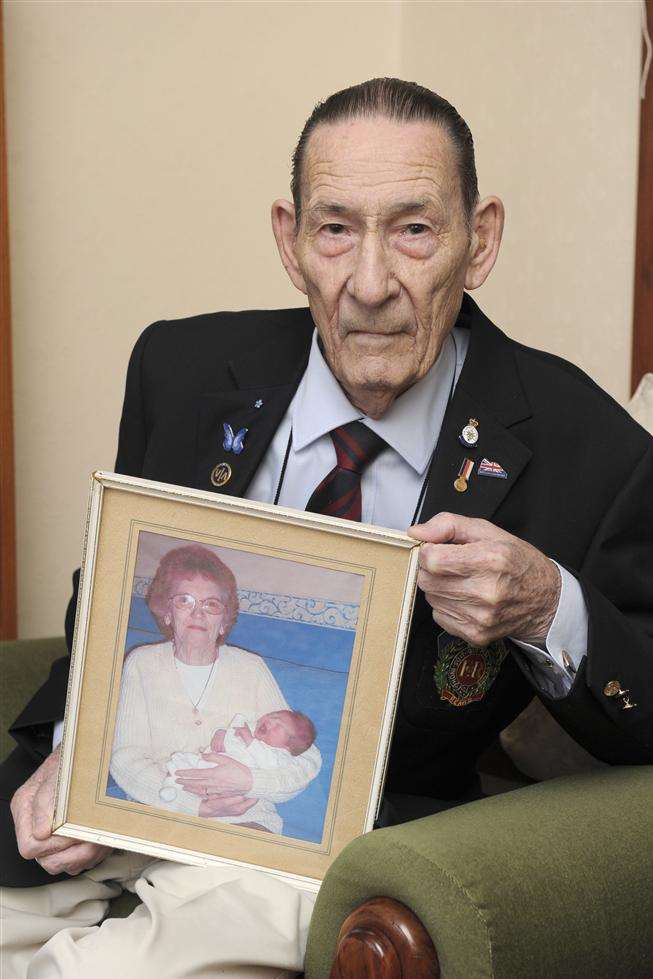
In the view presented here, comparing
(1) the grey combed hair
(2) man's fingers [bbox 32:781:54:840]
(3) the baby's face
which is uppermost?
(1) the grey combed hair

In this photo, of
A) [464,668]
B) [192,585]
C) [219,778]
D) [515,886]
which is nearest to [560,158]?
[464,668]

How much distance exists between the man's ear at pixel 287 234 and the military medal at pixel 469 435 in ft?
1.04

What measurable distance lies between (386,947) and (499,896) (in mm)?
122

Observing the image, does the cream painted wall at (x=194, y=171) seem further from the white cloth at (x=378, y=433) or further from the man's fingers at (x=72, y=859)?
the man's fingers at (x=72, y=859)

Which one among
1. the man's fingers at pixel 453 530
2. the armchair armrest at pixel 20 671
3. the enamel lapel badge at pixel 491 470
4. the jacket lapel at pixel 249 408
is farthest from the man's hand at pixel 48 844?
the enamel lapel badge at pixel 491 470

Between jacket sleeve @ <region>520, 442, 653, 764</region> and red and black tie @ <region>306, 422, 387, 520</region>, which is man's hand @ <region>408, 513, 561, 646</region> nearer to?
jacket sleeve @ <region>520, 442, 653, 764</region>

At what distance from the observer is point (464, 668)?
1618 mm

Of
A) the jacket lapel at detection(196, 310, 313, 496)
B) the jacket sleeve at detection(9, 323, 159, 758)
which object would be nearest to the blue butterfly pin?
the jacket lapel at detection(196, 310, 313, 496)

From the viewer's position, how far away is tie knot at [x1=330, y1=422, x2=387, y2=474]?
5.47 feet

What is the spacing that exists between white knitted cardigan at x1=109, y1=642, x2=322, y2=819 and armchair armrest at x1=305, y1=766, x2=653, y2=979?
0.49 feet

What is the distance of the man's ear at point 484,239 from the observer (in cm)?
168

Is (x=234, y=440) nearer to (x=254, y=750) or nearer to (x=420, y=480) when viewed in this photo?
(x=420, y=480)

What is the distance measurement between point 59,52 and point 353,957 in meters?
2.48

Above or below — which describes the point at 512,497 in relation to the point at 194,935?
above
